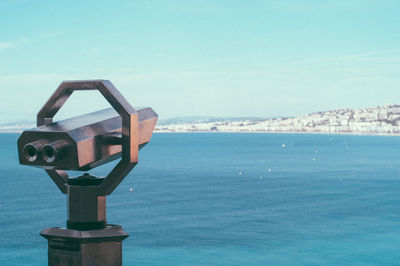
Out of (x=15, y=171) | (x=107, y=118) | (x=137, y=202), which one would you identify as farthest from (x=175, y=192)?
(x=107, y=118)

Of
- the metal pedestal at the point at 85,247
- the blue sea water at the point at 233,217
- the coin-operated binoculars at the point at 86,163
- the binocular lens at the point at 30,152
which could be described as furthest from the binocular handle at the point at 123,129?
the blue sea water at the point at 233,217

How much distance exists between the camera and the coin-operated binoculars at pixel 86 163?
2.00 m

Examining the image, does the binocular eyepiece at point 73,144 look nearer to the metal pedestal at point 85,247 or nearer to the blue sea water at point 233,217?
the metal pedestal at point 85,247

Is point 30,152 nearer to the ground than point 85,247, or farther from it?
farther from it

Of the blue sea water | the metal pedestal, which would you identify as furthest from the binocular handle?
the blue sea water

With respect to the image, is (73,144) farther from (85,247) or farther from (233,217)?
(233,217)

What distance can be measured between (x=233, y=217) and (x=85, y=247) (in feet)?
212

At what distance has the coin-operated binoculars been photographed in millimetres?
2001

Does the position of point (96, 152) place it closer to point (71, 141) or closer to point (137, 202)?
point (71, 141)

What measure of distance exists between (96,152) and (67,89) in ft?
1.09

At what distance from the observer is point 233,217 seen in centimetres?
6562

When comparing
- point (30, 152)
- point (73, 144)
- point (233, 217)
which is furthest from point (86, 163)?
point (233, 217)

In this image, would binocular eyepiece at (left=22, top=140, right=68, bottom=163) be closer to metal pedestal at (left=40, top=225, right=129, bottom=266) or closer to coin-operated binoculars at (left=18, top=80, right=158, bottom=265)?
coin-operated binoculars at (left=18, top=80, right=158, bottom=265)

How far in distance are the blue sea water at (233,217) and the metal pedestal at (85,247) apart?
148 feet
